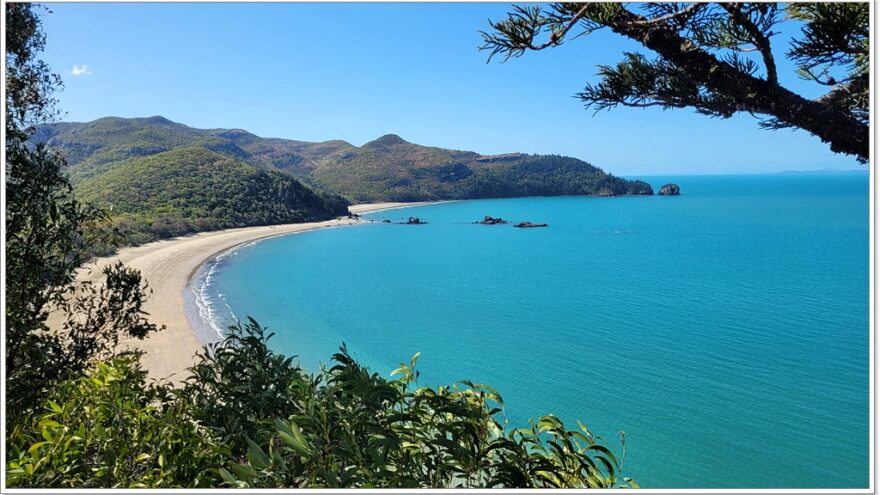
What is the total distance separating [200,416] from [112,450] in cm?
40

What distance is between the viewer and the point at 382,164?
367 ft

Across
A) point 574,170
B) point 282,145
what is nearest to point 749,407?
point 574,170

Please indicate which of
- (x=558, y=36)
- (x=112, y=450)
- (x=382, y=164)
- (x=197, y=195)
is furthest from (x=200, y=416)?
(x=382, y=164)

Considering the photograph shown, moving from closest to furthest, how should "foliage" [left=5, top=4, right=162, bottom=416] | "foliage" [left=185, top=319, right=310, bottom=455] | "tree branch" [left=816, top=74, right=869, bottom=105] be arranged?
"tree branch" [left=816, top=74, right=869, bottom=105], "foliage" [left=185, top=319, right=310, bottom=455], "foliage" [left=5, top=4, right=162, bottom=416]

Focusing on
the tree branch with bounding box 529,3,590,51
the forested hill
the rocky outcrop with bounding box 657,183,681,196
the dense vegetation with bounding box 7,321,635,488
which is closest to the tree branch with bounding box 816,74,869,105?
the tree branch with bounding box 529,3,590,51

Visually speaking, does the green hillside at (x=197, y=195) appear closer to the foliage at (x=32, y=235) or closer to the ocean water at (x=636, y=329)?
the ocean water at (x=636, y=329)

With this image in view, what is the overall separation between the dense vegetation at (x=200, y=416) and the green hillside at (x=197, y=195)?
124 feet

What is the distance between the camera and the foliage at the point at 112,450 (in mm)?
1742

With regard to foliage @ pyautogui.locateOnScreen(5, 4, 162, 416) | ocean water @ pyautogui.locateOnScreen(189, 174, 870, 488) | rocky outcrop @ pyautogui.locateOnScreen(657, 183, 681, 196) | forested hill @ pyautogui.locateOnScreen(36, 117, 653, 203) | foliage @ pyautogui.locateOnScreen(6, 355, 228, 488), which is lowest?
ocean water @ pyautogui.locateOnScreen(189, 174, 870, 488)

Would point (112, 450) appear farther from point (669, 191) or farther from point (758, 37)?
point (669, 191)

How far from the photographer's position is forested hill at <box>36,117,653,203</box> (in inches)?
2982

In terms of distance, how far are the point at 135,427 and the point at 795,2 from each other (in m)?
2.98

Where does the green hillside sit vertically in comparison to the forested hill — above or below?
below

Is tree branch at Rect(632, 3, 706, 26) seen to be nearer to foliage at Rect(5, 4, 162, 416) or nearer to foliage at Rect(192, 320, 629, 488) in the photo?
foliage at Rect(192, 320, 629, 488)
